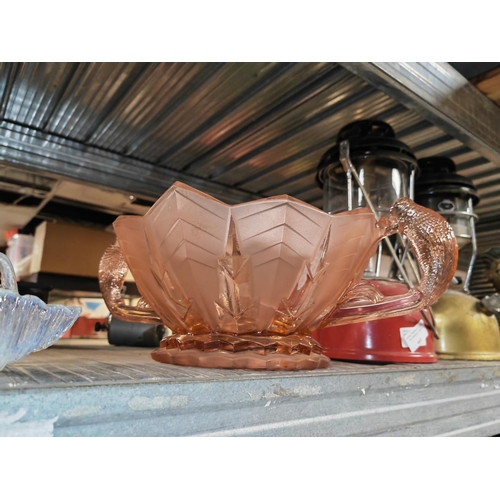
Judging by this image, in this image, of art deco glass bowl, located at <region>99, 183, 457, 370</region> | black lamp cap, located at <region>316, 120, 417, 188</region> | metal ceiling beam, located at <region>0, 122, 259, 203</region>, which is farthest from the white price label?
metal ceiling beam, located at <region>0, 122, 259, 203</region>

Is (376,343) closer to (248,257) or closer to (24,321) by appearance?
(248,257)

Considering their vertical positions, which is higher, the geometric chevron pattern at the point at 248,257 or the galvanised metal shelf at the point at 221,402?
the geometric chevron pattern at the point at 248,257

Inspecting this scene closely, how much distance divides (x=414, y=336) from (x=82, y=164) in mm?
680

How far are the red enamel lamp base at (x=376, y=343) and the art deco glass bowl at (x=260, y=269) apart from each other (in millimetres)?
104

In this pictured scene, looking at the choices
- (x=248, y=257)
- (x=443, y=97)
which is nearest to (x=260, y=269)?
(x=248, y=257)

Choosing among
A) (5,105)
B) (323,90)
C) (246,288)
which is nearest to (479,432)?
(246,288)

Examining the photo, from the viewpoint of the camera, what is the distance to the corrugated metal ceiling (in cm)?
66

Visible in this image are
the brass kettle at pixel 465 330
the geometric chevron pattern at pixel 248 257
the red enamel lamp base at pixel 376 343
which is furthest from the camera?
the brass kettle at pixel 465 330

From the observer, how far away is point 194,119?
78 centimetres

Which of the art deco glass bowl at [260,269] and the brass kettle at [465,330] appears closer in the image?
the art deco glass bowl at [260,269]

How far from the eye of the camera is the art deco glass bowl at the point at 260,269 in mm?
340

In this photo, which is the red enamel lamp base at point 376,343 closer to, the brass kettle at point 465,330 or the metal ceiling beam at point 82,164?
the brass kettle at point 465,330

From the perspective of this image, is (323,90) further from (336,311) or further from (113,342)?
(113,342)

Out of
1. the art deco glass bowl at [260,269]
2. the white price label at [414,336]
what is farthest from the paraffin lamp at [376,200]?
the art deco glass bowl at [260,269]
